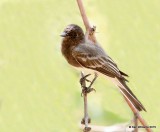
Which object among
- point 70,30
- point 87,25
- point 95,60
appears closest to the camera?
point 87,25

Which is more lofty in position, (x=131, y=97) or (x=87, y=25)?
(x=87, y=25)

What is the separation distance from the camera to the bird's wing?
1219 millimetres

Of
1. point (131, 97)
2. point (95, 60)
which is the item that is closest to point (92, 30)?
point (131, 97)

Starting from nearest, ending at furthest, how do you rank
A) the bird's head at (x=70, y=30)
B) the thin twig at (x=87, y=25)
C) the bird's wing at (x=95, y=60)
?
the thin twig at (x=87, y=25), the bird's head at (x=70, y=30), the bird's wing at (x=95, y=60)

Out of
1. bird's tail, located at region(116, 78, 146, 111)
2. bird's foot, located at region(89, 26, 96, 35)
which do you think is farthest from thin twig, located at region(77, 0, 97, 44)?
bird's tail, located at region(116, 78, 146, 111)

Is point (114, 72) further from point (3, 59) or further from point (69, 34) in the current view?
point (3, 59)

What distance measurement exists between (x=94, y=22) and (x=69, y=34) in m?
0.07

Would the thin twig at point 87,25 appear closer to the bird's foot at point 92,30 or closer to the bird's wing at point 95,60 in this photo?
the bird's foot at point 92,30

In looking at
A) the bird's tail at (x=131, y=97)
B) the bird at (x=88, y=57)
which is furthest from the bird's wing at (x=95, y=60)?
the bird's tail at (x=131, y=97)

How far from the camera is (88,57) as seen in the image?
1.32 meters

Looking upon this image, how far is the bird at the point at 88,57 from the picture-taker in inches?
44.6

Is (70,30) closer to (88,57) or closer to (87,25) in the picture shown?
(87,25)

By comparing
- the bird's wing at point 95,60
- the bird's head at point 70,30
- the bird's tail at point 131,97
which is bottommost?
the bird's tail at point 131,97

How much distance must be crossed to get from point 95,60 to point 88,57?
0.09ft
